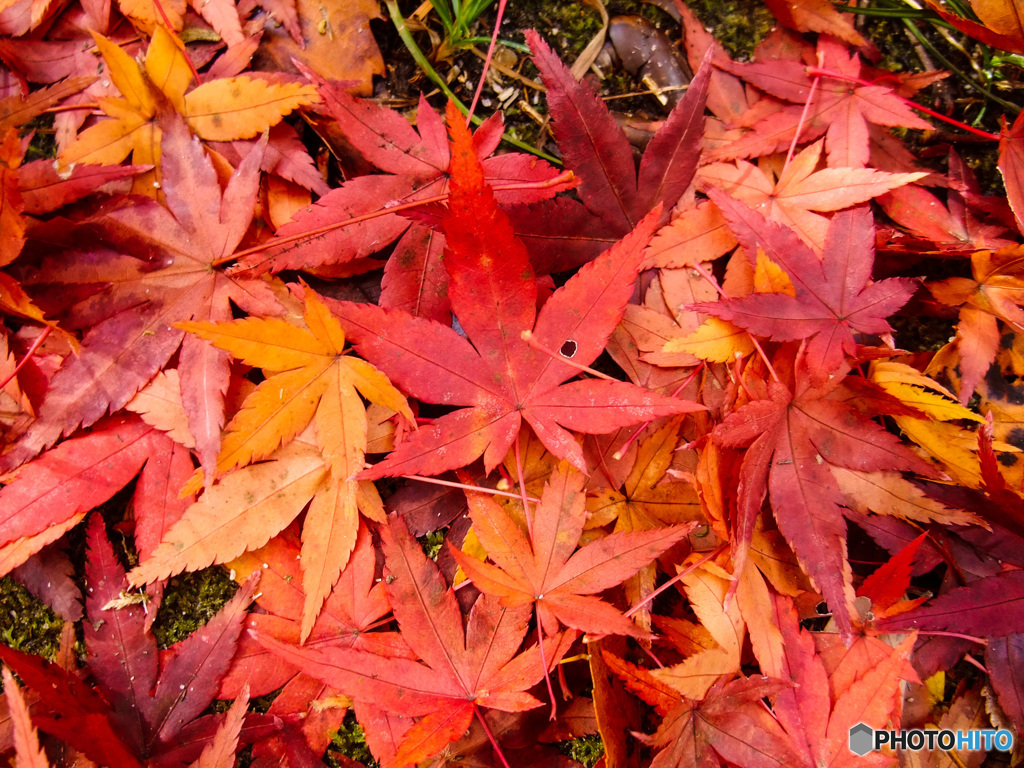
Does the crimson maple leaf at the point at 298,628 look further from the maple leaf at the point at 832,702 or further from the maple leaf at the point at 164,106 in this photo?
the maple leaf at the point at 164,106

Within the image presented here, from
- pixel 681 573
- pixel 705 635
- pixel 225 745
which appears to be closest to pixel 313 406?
pixel 225 745

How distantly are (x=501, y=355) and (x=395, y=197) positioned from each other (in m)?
0.39

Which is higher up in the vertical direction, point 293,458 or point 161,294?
point 161,294

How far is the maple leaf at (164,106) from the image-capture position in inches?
46.3

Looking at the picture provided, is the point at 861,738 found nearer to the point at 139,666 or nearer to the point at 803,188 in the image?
the point at 803,188

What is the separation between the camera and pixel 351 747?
1.21m

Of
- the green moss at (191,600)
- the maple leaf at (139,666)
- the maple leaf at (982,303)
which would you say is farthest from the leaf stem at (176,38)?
the maple leaf at (982,303)

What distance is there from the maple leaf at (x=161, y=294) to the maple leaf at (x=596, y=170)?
1.79 ft

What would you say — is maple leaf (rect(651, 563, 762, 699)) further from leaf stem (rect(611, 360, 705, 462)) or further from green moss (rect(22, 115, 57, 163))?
green moss (rect(22, 115, 57, 163))

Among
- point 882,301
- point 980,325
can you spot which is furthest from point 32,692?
point 980,325

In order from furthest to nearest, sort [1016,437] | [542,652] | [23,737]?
1. [1016,437]
2. [542,652]
3. [23,737]

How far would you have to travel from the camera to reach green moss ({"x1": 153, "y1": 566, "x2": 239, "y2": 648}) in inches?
48.0

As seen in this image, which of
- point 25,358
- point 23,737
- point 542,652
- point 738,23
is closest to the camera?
point 23,737

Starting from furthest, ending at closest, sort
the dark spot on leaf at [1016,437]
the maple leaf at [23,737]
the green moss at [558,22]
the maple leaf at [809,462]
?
the green moss at [558,22] → the dark spot on leaf at [1016,437] → the maple leaf at [809,462] → the maple leaf at [23,737]
